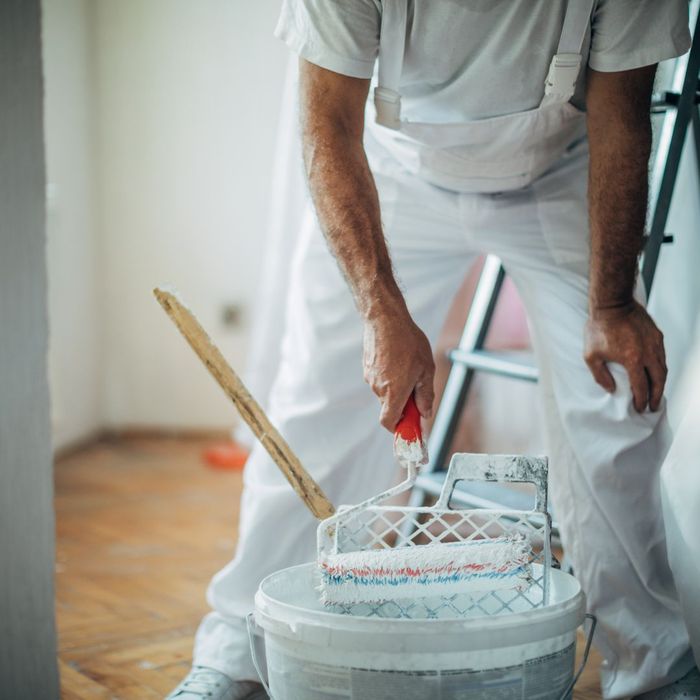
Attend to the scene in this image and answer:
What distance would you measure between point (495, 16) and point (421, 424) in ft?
1.65

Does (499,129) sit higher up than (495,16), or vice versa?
(495,16)

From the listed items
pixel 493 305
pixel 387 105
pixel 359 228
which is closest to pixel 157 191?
pixel 493 305

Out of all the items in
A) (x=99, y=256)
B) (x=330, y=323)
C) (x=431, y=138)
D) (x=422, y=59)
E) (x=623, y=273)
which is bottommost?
(x=99, y=256)

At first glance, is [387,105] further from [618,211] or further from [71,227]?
[71,227]

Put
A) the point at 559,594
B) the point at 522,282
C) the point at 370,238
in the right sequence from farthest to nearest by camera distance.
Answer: the point at 522,282 < the point at 370,238 < the point at 559,594

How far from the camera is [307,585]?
1051mm

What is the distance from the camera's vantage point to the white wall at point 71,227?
3.04 m

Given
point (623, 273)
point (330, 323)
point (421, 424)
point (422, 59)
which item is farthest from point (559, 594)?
point (422, 59)

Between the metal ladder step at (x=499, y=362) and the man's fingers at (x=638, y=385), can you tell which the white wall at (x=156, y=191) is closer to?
the metal ladder step at (x=499, y=362)

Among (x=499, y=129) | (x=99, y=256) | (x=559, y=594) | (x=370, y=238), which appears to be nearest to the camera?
(x=559, y=594)

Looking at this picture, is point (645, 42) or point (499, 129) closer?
point (645, 42)

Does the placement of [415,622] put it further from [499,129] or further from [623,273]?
[499,129]

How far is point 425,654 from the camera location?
864mm

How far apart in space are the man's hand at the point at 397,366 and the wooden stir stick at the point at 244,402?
12cm
